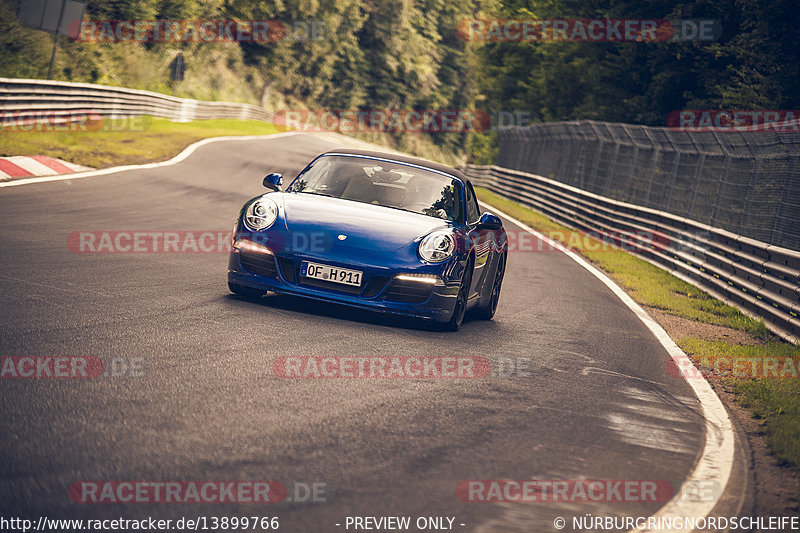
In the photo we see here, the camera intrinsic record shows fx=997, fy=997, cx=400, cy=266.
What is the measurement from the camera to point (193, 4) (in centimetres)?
5434

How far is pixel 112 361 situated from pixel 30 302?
5.21ft

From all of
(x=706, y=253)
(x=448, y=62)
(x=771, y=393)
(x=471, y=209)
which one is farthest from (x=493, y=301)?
(x=448, y=62)

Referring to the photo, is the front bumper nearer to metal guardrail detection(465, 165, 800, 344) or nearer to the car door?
the car door

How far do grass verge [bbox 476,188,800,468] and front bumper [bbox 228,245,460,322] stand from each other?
95.6 inches

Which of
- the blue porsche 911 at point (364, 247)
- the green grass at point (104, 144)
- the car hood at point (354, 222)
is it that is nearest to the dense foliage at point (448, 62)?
the green grass at point (104, 144)

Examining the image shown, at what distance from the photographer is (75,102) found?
25.2m

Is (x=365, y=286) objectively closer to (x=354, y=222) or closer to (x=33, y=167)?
(x=354, y=222)

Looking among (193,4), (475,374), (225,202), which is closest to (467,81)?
(193,4)

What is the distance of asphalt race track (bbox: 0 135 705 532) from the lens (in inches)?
156

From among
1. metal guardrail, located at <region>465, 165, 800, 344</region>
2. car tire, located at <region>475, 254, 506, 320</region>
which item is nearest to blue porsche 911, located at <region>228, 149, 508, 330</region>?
car tire, located at <region>475, 254, 506, 320</region>

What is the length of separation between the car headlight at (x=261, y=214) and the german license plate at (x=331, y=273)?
52 cm

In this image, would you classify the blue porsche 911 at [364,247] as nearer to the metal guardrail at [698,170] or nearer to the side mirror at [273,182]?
the side mirror at [273,182]

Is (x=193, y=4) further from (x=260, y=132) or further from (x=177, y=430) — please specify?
(x=177, y=430)

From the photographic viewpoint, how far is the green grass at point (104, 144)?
732 inches
